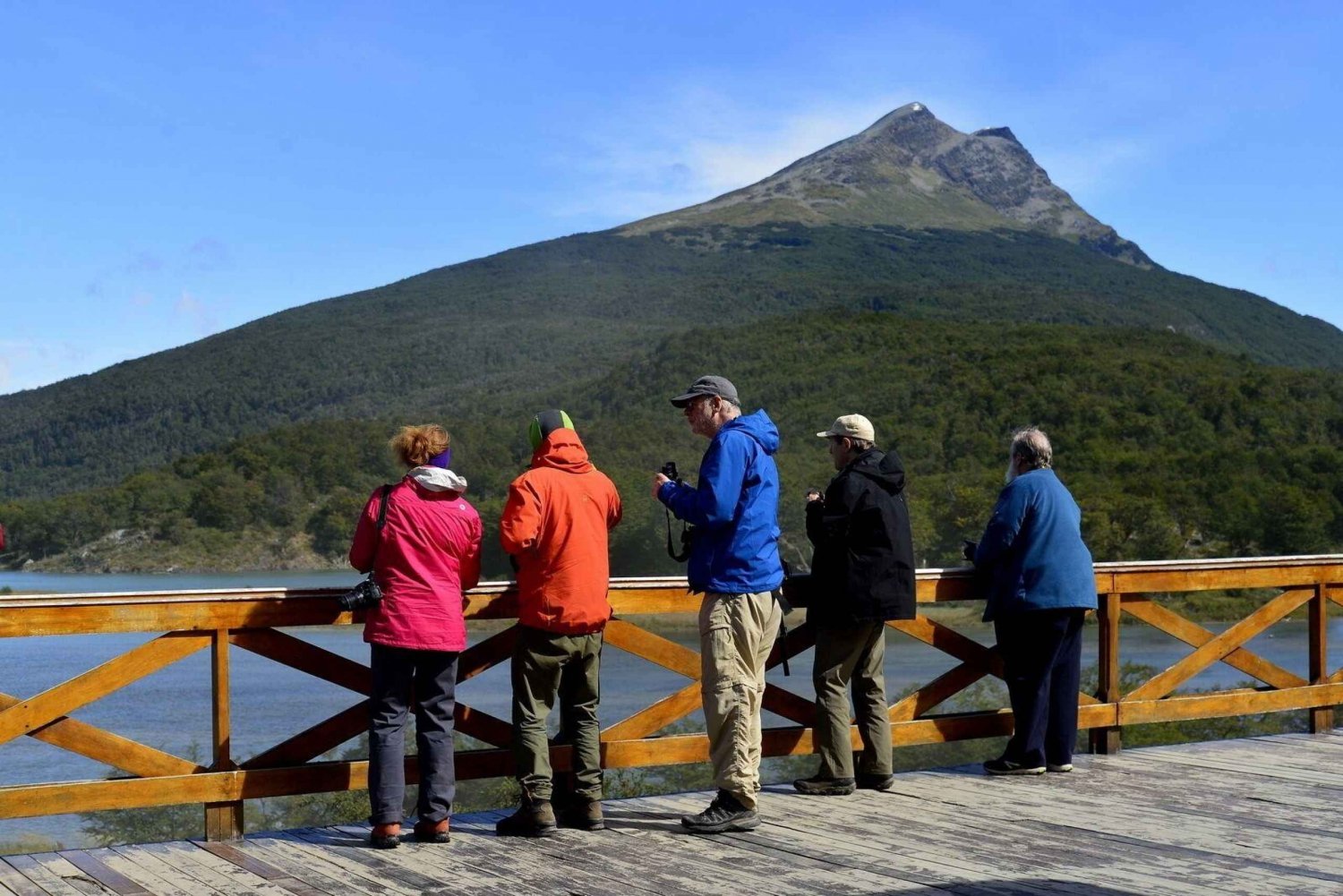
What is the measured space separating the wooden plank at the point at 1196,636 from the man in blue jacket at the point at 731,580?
8.35ft

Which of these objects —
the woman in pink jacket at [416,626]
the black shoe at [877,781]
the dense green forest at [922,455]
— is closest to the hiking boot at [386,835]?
the woman in pink jacket at [416,626]

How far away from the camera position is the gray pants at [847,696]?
589cm

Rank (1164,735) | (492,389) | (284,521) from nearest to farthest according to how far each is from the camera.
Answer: (1164,735)
(284,521)
(492,389)

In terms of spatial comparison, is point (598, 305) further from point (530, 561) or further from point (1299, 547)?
point (530, 561)

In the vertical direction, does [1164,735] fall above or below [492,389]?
below

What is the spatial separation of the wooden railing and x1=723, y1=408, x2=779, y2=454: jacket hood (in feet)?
2.55

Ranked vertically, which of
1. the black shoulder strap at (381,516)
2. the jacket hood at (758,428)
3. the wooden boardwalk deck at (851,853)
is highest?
the jacket hood at (758,428)

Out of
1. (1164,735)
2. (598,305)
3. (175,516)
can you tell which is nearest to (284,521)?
(175,516)

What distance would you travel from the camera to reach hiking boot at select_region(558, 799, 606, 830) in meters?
5.29

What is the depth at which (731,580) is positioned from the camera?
5312 millimetres

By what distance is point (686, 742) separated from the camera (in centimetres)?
612

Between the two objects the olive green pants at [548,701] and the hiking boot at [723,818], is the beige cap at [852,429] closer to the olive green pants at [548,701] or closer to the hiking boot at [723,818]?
the olive green pants at [548,701]

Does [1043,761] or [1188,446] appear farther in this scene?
[1188,446]

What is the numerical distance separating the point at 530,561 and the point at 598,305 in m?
137
